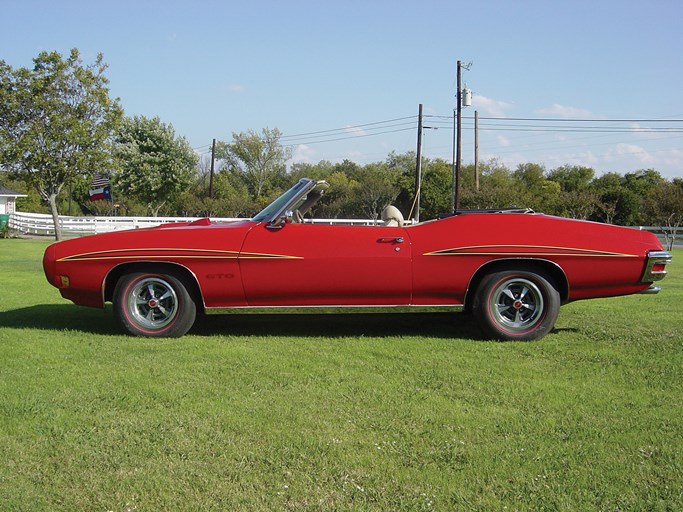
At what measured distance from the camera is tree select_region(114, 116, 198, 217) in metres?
46.8

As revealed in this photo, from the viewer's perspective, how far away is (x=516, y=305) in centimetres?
606

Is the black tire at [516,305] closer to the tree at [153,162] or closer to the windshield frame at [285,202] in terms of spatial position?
the windshield frame at [285,202]

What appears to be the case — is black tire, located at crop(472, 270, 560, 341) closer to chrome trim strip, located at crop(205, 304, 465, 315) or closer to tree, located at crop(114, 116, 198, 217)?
chrome trim strip, located at crop(205, 304, 465, 315)

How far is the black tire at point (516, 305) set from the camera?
601 cm

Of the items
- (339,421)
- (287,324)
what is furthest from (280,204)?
(339,421)

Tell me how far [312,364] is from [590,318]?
3.61 m

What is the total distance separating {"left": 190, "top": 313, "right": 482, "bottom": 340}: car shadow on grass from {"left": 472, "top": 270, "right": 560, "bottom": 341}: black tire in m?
0.31

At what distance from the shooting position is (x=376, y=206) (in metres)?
50.0

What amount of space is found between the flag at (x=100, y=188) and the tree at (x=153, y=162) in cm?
1281

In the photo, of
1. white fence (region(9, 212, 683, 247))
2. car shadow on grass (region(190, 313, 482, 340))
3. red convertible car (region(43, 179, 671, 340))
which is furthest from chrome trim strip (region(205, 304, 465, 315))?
white fence (region(9, 212, 683, 247))

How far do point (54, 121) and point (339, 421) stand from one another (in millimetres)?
25882

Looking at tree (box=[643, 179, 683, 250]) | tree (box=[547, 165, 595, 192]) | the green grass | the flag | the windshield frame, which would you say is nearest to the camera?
the green grass

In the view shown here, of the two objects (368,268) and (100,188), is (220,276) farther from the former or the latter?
(100,188)

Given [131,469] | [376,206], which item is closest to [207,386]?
[131,469]
